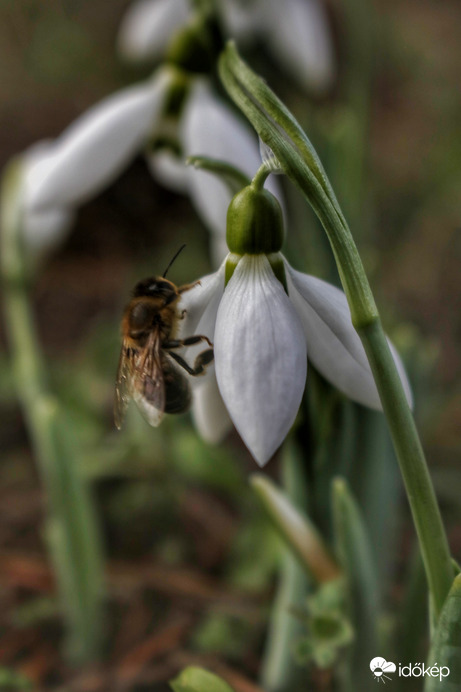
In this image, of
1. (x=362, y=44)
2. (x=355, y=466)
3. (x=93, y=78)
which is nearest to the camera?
(x=355, y=466)

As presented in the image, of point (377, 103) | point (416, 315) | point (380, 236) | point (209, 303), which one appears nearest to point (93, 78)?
point (377, 103)

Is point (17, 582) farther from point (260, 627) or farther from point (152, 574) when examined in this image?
point (260, 627)

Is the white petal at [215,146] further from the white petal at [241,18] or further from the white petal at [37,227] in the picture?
the white petal at [241,18]

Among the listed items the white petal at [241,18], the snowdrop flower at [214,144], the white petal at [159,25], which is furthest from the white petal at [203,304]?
the white petal at [241,18]

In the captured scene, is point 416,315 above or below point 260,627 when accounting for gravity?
above

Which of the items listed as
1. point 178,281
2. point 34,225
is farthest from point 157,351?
point 178,281

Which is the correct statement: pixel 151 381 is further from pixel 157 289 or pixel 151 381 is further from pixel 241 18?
pixel 241 18
